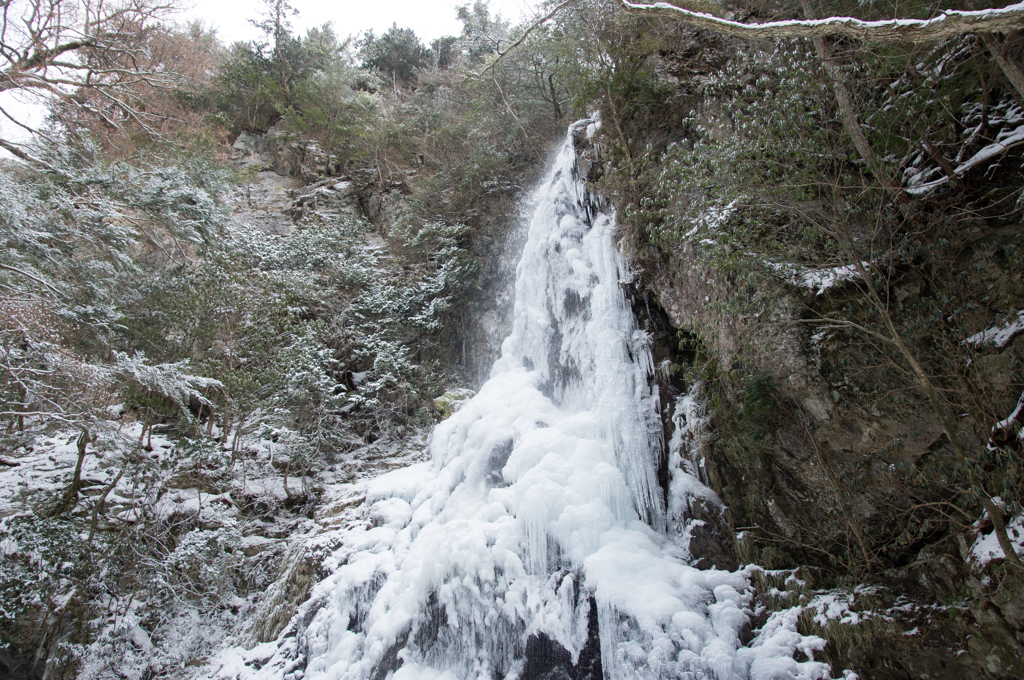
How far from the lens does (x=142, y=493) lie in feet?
19.6

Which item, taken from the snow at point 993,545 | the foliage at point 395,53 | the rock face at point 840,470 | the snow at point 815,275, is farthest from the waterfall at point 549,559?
the foliage at point 395,53

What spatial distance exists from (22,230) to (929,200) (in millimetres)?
9425

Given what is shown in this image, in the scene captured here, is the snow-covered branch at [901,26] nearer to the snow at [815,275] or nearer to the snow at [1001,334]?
the snow at [815,275]

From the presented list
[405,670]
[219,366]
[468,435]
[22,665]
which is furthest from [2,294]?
[405,670]

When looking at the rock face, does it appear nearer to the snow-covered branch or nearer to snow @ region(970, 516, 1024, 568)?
snow @ region(970, 516, 1024, 568)

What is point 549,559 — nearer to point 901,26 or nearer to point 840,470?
point 840,470

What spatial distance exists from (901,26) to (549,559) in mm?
4338

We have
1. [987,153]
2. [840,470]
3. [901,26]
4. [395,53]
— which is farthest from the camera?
[395,53]

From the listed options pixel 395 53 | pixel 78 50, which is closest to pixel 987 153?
pixel 78 50

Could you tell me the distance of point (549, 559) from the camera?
424 centimetres

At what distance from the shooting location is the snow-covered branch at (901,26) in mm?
1854

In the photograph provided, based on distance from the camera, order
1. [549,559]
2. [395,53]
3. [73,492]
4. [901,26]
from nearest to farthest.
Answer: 1. [901,26]
2. [549,559]
3. [73,492]
4. [395,53]

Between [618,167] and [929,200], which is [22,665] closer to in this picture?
[618,167]

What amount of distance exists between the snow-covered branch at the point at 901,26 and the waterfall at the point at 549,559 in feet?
11.3
